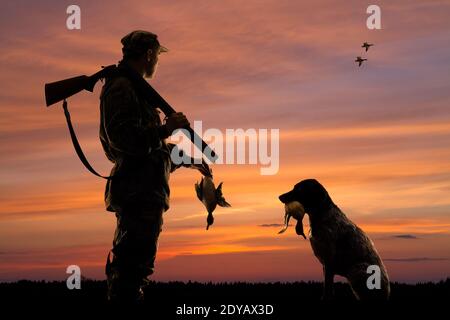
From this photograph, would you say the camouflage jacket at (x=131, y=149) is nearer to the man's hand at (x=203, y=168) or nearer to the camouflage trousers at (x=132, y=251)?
the camouflage trousers at (x=132, y=251)

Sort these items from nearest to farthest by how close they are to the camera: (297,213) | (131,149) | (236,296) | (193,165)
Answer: (131,149) → (193,165) → (297,213) → (236,296)

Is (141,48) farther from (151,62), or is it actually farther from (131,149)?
(131,149)

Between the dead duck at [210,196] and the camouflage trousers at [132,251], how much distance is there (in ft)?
3.16

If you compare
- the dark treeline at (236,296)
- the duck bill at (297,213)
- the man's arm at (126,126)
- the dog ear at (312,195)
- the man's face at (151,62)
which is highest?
the man's face at (151,62)

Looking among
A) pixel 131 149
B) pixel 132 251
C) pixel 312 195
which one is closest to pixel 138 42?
pixel 131 149

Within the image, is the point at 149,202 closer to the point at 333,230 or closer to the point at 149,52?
the point at 149,52

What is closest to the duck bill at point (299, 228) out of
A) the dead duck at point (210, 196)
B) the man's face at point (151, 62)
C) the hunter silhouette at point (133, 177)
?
the dead duck at point (210, 196)

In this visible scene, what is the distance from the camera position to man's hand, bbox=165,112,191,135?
8.14 m

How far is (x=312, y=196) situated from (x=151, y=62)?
3.33 metres

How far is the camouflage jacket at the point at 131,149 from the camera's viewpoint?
315 inches

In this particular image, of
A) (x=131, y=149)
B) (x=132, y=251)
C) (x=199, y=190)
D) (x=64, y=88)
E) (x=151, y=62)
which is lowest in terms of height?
(x=132, y=251)

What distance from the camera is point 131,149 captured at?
26.2ft
